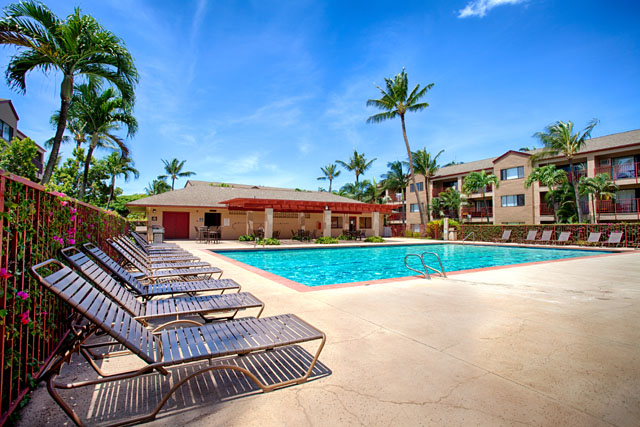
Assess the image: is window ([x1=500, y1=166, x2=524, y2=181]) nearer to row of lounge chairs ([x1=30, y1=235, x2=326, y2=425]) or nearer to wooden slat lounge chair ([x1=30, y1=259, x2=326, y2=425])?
row of lounge chairs ([x1=30, y1=235, x2=326, y2=425])

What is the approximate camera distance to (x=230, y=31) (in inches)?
488

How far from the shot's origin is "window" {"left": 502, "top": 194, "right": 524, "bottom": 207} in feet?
104

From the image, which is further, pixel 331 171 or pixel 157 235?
pixel 331 171

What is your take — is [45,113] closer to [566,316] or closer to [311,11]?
[311,11]

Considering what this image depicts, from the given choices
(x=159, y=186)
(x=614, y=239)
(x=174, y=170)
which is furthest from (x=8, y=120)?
(x=614, y=239)

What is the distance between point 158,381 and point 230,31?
43.4 ft

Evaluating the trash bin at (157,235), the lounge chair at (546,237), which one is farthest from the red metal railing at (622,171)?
the trash bin at (157,235)

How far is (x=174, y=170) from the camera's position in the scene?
5588cm

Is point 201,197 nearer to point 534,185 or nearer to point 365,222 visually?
point 365,222

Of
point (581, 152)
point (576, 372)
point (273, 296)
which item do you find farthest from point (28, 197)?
point (581, 152)

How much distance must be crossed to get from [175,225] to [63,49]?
1748cm

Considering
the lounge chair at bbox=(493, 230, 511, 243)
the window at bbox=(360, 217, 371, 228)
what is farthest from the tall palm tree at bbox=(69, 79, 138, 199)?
the lounge chair at bbox=(493, 230, 511, 243)

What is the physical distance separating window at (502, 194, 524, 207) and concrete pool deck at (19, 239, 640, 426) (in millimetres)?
30845

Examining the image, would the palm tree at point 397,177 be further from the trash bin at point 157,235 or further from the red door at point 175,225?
the trash bin at point 157,235
